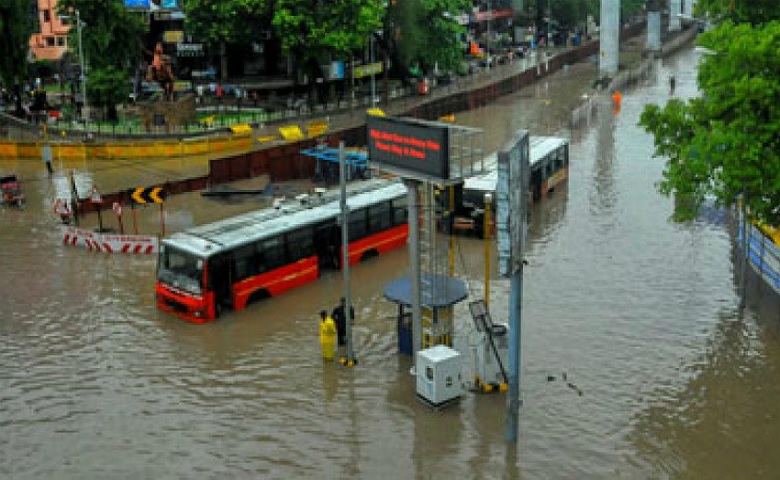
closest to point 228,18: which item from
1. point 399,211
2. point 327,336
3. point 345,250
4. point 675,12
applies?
point 399,211

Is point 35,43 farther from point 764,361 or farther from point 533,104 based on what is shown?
point 764,361

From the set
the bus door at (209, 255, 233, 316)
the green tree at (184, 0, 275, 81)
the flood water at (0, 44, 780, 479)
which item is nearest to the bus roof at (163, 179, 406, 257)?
the bus door at (209, 255, 233, 316)

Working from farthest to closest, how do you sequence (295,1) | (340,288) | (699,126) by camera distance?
(295,1), (340,288), (699,126)

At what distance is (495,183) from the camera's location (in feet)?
105

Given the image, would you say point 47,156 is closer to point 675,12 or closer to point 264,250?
point 264,250

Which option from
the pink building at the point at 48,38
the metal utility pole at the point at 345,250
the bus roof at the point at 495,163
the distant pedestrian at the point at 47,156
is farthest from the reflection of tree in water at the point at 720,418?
the pink building at the point at 48,38

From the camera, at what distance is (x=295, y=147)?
132 feet

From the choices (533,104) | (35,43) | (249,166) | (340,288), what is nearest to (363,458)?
(340,288)

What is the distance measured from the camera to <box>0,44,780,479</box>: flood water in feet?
55.4

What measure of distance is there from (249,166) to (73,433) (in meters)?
22.7

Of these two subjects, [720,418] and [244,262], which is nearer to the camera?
[720,418]

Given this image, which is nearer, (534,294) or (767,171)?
(767,171)

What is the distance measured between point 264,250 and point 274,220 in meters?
1.34

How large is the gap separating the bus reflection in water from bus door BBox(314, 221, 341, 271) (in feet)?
11.0
